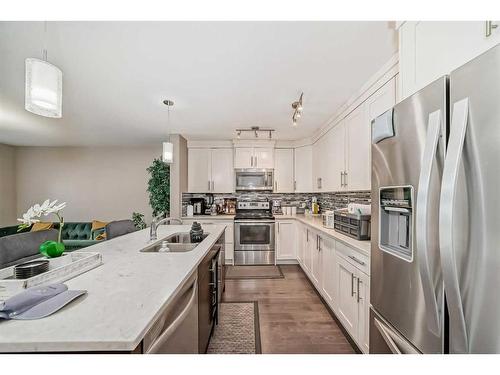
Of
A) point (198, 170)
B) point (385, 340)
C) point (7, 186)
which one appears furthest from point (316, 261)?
point (7, 186)

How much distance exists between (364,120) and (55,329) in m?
2.59

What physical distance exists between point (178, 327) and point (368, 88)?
8.01 feet

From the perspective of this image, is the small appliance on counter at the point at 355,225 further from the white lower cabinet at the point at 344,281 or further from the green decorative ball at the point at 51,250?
the green decorative ball at the point at 51,250

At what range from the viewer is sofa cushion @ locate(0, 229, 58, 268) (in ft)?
4.45

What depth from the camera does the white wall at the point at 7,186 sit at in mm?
5094

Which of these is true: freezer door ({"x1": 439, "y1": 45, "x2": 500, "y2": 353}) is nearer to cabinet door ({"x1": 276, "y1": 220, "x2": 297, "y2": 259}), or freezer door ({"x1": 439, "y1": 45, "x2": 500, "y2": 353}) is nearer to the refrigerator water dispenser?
the refrigerator water dispenser

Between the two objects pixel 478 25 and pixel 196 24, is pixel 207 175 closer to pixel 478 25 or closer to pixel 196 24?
pixel 196 24

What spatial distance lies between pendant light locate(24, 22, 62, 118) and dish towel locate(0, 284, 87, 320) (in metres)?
0.83

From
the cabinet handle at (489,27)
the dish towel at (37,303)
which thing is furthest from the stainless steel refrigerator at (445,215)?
the dish towel at (37,303)

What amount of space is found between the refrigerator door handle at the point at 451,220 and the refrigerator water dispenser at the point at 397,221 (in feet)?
0.74

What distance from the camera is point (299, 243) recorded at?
394 centimetres

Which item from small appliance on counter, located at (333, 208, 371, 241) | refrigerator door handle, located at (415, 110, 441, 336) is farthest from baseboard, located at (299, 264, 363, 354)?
refrigerator door handle, located at (415, 110, 441, 336)
